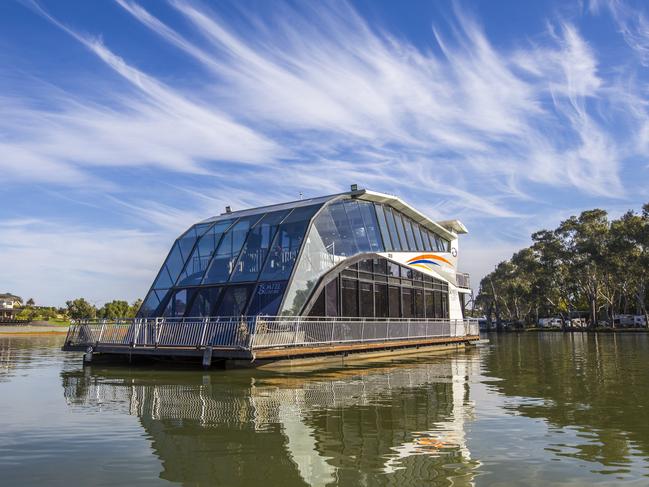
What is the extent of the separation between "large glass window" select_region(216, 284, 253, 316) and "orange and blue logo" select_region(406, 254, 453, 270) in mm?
10288

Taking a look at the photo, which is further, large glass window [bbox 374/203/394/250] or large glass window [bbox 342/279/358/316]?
large glass window [bbox 374/203/394/250]

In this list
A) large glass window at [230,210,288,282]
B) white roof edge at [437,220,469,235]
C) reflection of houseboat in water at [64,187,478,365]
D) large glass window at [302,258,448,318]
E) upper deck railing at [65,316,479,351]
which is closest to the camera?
upper deck railing at [65,316,479,351]

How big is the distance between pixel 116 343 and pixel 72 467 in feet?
42.4

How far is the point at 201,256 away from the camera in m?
23.9

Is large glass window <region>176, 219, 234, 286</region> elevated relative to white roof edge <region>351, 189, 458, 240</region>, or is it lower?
lower

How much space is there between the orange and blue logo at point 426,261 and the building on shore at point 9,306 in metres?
89.4

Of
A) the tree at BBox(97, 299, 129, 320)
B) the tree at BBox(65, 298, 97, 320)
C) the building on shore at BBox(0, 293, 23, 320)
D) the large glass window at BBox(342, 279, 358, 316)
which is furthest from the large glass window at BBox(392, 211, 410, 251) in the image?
the building on shore at BBox(0, 293, 23, 320)

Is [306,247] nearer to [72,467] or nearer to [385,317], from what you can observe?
[385,317]

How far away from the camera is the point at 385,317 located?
26016 millimetres

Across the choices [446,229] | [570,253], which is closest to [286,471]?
[446,229]

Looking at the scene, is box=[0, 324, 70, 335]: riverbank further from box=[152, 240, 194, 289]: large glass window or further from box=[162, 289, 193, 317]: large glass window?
box=[162, 289, 193, 317]: large glass window

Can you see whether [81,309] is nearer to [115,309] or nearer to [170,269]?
[115,309]

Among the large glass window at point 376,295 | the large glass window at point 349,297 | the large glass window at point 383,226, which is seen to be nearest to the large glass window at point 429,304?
the large glass window at point 376,295

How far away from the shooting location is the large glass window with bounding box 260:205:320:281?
2080cm
